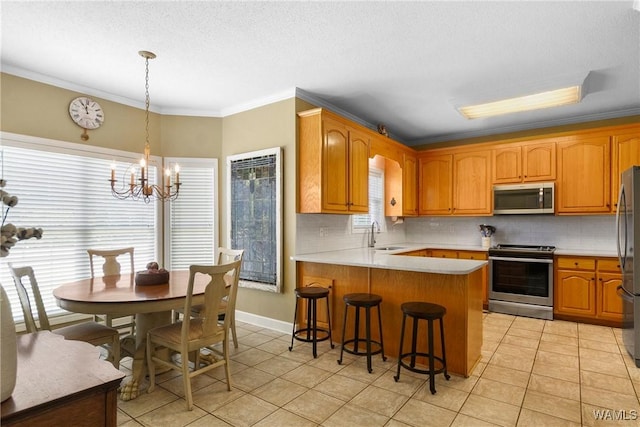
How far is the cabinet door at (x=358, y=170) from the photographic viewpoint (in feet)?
13.8

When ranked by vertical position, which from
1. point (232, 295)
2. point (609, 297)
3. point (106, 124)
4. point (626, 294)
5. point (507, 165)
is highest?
point (106, 124)

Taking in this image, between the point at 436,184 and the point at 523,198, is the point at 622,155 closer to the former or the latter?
the point at 523,198

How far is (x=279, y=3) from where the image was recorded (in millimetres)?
2318

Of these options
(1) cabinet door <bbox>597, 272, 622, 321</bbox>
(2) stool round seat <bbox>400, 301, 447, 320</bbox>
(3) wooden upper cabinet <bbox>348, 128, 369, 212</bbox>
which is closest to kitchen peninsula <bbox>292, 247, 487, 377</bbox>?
(2) stool round seat <bbox>400, 301, 447, 320</bbox>

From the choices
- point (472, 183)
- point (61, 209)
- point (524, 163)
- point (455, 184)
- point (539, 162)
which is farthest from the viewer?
point (455, 184)

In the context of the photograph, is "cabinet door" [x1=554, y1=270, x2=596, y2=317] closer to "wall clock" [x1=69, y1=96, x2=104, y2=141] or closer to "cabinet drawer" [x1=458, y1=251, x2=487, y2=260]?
"cabinet drawer" [x1=458, y1=251, x2=487, y2=260]

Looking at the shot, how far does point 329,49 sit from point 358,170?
1663mm

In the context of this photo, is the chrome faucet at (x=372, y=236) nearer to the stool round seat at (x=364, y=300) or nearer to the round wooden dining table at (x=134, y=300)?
the stool round seat at (x=364, y=300)

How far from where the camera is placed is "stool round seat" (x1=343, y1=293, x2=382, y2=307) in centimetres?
298

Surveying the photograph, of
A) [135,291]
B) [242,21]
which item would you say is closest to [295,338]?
[135,291]

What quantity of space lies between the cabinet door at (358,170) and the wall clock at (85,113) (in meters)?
2.81

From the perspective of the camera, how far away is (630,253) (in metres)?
3.14

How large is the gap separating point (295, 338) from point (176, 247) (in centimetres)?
203

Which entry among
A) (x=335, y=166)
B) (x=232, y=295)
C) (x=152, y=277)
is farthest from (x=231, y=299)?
(x=335, y=166)
